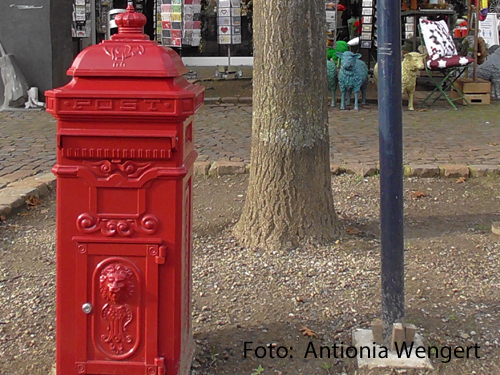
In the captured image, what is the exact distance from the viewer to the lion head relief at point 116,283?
2.48 metres

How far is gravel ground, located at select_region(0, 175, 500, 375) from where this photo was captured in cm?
313

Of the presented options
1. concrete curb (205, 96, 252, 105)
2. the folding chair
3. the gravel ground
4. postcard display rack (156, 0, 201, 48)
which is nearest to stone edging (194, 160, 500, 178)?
the gravel ground

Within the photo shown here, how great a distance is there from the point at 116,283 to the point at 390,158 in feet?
4.00

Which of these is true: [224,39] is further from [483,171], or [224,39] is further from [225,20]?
[483,171]

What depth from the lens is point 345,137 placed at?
7.94m

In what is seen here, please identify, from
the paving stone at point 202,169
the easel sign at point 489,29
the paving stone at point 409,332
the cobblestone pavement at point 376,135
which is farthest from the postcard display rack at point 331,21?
the paving stone at point 409,332

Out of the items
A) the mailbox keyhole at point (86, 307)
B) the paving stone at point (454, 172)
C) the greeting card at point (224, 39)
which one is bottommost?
the mailbox keyhole at point (86, 307)

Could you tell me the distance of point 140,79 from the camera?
7.80ft

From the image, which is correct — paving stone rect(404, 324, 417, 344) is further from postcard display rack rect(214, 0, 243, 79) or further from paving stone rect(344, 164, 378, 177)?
postcard display rack rect(214, 0, 243, 79)

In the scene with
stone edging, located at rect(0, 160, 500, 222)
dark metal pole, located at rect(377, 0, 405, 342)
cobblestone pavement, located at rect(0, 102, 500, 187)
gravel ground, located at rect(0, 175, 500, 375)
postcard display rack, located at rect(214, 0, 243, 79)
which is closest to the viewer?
dark metal pole, located at rect(377, 0, 405, 342)

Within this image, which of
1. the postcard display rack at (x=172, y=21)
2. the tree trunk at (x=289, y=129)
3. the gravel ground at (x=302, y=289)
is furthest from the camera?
the postcard display rack at (x=172, y=21)

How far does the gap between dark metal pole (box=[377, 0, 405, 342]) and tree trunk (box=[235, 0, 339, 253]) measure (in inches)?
50.0

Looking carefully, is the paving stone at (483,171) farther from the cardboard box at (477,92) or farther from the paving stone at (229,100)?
the paving stone at (229,100)

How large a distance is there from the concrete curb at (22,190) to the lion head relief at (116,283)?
2.84 metres
